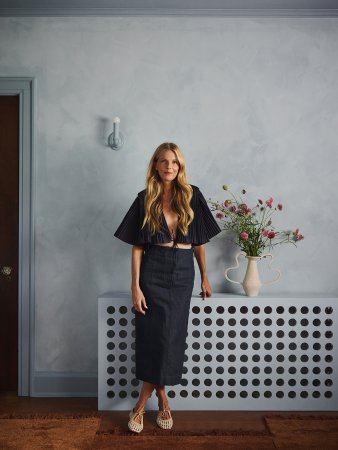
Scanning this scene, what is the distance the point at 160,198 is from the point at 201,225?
0.30 m

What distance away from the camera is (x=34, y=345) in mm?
2793

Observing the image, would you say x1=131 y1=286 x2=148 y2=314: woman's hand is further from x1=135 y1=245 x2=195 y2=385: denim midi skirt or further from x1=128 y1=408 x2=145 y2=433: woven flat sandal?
x1=128 y1=408 x2=145 y2=433: woven flat sandal

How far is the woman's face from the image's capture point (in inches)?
90.7

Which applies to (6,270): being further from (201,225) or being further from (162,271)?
(201,225)

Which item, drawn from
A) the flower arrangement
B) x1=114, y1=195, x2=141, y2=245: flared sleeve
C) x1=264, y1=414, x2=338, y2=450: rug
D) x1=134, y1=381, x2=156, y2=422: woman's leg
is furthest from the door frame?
x1=264, y1=414, x2=338, y2=450: rug

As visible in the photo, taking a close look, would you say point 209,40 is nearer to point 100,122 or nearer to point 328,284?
point 100,122

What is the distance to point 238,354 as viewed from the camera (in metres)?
2.56

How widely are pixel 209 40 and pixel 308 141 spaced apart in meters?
0.97

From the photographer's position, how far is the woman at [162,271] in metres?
2.27

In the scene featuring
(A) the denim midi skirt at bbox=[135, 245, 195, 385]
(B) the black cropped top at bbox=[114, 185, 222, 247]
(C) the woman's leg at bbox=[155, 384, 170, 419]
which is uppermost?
(B) the black cropped top at bbox=[114, 185, 222, 247]

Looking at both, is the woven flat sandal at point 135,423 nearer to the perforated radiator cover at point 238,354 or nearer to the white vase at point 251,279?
the perforated radiator cover at point 238,354

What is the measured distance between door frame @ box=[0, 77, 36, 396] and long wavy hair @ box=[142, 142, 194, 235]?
3.06 feet

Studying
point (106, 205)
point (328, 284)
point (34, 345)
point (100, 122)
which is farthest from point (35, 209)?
point (328, 284)

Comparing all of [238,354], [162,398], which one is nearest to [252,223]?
[238,354]
